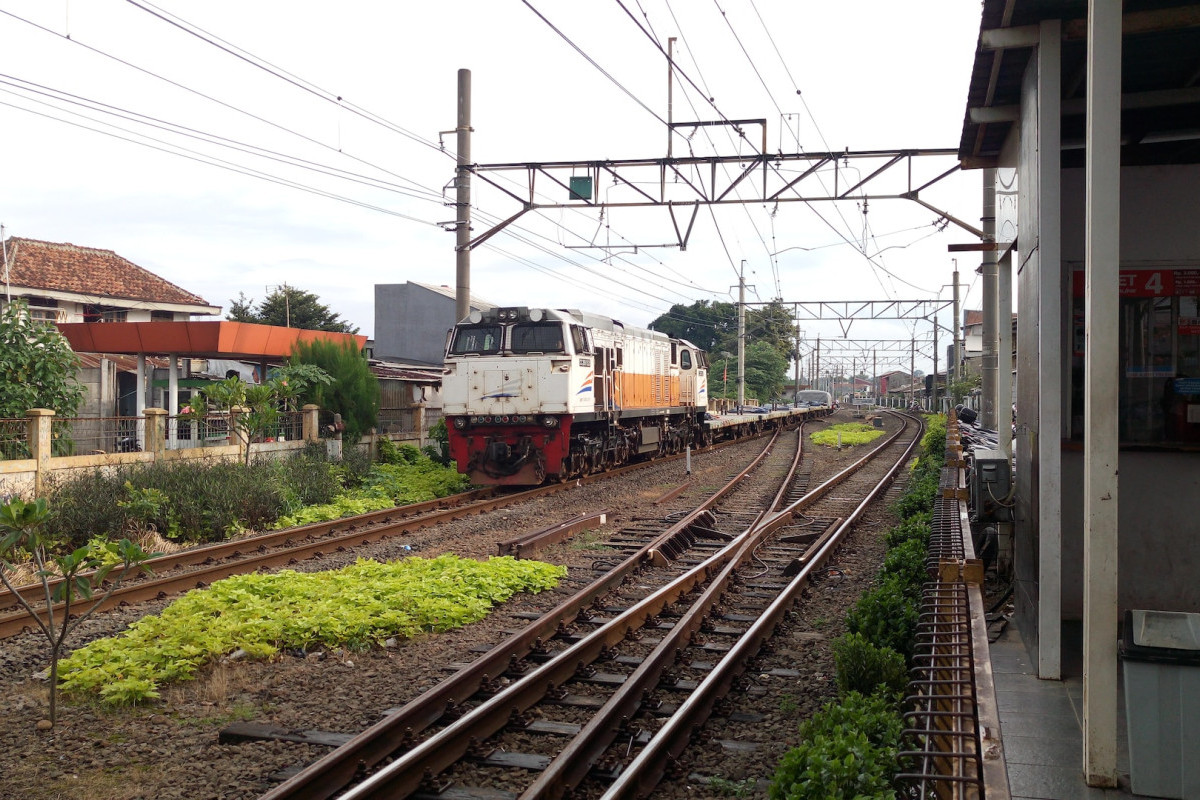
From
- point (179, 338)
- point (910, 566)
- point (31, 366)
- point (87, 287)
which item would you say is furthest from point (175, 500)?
point (87, 287)

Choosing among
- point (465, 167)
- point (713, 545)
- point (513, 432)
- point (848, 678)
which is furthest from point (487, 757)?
point (465, 167)

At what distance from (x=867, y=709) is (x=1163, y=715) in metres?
1.75

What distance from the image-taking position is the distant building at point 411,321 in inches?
1770

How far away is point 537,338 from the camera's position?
55.7 feet

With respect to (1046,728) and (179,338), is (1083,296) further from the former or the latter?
(179,338)

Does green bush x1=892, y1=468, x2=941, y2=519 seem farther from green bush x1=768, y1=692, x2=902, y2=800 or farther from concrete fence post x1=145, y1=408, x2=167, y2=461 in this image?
concrete fence post x1=145, y1=408, x2=167, y2=461

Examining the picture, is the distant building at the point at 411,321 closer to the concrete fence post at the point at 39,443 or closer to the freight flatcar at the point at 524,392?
the freight flatcar at the point at 524,392

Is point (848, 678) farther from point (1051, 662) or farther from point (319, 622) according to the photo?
point (319, 622)

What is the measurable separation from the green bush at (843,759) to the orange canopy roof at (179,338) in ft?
54.7

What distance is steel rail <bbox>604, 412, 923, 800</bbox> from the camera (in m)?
4.83

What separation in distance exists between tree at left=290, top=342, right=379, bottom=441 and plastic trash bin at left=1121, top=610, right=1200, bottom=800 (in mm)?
16866

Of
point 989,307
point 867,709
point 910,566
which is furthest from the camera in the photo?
point 989,307

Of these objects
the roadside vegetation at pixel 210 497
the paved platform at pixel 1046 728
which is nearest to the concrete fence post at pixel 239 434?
the roadside vegetation at pixel 210 497

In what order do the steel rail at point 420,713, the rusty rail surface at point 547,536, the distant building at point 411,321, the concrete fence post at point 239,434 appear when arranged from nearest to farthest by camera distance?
the steel rail at point 420,713, the rusty rail surface at point 547,536, the concrete fence post at point 239,434, the distant building at point 411,321
